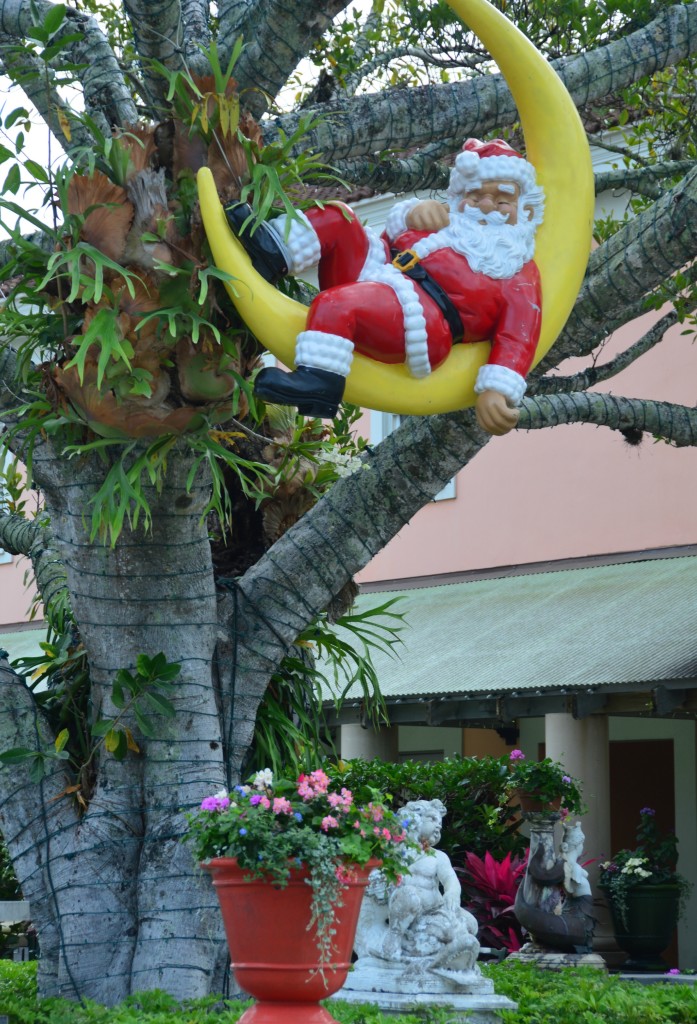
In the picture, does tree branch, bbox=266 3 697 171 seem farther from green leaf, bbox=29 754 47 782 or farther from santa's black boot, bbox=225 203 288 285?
green leaf, bbox=29 754 47 782

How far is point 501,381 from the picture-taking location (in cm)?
377

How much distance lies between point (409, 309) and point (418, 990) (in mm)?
3162

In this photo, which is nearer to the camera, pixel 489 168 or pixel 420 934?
pixel 489 168

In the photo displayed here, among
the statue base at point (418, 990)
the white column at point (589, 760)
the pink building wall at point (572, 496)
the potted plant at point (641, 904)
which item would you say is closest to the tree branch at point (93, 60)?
the statue base at point (418, 990)

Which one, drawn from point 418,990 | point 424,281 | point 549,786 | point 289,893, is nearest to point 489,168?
point 424,281

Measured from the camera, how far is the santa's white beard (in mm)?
3887

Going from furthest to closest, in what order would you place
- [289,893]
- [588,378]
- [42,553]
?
[588,378]
[42,553]
[289,893]

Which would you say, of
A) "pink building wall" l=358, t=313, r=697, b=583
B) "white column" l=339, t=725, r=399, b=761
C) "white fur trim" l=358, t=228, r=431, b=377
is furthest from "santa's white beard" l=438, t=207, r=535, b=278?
"white column" l=339, t=725, r=399, b=761

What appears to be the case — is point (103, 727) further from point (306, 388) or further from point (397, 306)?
point (397, 306)

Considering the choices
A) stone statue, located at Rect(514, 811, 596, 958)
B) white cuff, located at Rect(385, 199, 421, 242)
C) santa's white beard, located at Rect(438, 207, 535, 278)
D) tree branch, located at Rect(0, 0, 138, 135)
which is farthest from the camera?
stone statue, located at Rect(514, 811, 596, 958)

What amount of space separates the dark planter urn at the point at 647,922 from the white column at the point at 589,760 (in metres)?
0.58

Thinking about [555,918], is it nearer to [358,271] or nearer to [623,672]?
[623,672]

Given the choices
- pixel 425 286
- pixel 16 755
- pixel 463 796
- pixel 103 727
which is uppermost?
pixel 425 286

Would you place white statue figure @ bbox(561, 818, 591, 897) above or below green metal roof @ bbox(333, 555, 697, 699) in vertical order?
below
